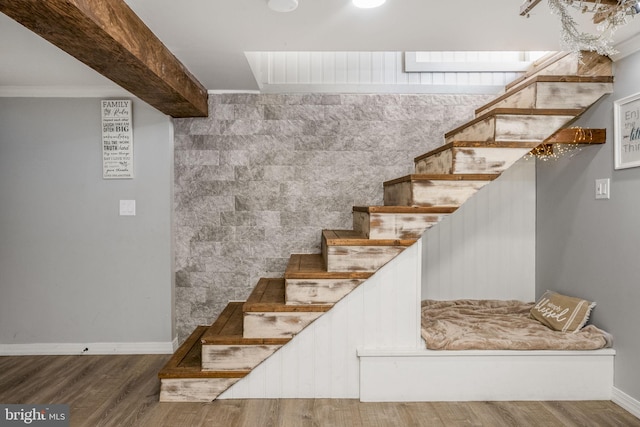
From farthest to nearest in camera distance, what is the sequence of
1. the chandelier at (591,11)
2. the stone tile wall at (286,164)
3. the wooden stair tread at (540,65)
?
1. the stone tile wall at (286,164)
2. the wooden stair tread at (540,65)
3. the chandelier at (591,11)

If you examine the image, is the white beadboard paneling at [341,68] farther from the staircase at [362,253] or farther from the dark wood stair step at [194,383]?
the dark wood stair step at [194,383]

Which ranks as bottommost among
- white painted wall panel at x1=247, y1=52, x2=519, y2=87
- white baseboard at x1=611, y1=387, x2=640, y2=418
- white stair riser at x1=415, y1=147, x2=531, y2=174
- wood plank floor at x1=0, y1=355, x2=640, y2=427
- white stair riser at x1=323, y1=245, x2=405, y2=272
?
wood plank floor at x1=0, y1=355, x2=640, y2=427

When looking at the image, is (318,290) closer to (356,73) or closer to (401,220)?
(401,220)

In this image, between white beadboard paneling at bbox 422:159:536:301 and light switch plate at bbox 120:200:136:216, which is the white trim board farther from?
light switch plate at bbox 120:200:136:216

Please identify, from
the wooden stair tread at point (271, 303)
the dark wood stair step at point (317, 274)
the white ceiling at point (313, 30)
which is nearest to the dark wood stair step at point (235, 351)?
the wooden stair tread at point (271, 303)

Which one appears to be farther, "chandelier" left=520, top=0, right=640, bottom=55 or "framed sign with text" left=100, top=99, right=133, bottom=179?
"framed sign with text" left=100, top=99, right=133, bottom=179

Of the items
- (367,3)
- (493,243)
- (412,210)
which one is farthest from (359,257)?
(493,243)

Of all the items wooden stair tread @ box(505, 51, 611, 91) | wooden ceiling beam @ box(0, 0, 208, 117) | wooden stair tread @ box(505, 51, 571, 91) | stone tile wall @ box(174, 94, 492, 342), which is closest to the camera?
wooden ceiling beam @ box(0, 0, 208, 117)

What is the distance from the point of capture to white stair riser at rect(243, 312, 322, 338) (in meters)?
2.31

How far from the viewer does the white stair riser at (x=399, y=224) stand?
2301mm

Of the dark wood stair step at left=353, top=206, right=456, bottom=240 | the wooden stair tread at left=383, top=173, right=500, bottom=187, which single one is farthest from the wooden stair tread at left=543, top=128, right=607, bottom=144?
the dark wood stair step at left=353, top=206, right=456, bottom=240

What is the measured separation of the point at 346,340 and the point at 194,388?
3.06 ft

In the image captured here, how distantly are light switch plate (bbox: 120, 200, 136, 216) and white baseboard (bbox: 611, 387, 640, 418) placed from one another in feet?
11.3

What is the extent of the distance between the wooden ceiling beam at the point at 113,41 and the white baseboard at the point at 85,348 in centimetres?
187
